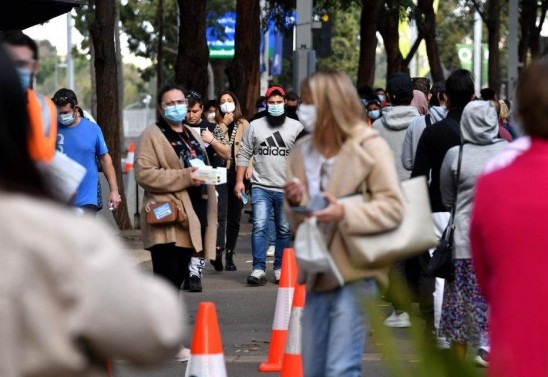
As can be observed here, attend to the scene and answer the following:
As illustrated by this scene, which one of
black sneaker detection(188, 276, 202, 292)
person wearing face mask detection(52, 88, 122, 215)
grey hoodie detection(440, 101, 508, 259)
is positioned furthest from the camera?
black sneaker detection(188, 276, 202, 292)

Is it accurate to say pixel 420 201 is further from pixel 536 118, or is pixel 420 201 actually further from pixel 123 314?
pixel 123 314

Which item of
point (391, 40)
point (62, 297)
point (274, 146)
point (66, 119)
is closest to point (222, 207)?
point (274, 146)

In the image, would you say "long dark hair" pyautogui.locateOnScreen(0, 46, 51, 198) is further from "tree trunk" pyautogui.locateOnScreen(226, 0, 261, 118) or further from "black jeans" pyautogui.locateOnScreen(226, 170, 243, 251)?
"tree trunk" pyautogui.locateOnScreen(226, 0, 261, 118)

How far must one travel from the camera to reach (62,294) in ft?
7.97

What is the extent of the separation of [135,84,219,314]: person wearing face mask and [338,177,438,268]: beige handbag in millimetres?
3470

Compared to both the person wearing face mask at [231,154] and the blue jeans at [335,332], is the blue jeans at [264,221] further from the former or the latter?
the blue jeans at [335,332]

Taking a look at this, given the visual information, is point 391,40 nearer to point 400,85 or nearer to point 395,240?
point 400,85

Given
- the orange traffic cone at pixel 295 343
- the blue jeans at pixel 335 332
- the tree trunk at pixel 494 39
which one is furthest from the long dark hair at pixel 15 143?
the tree trunk at pixel 494 39

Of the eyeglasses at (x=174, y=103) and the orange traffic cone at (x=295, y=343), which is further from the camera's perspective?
the eyeglasses at (x=174, y=103)

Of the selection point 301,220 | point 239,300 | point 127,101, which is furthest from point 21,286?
point 127,101

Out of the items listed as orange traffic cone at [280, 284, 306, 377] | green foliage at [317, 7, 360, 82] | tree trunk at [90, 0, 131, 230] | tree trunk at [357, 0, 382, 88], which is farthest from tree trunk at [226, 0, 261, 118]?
green foliage at [317, 7, 360, 82]

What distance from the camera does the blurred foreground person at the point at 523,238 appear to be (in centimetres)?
378

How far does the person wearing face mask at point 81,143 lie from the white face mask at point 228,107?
475cm

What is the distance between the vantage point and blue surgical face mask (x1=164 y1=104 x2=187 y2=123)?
9031mm
